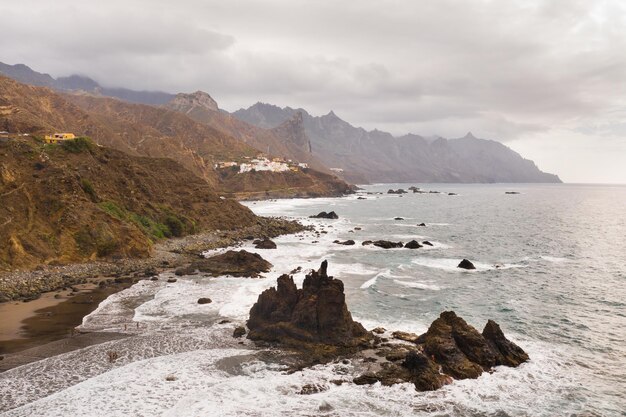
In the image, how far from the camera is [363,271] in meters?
55.9

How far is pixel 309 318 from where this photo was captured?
1251 inches

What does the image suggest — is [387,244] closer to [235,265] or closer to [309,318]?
[235,265]

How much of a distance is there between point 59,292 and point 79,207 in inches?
745

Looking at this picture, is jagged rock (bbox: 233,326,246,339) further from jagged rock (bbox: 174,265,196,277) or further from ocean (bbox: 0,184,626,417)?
jagged rock (bbox: 174,265,196,277)

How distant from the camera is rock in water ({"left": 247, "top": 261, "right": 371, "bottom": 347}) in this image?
3072 cm

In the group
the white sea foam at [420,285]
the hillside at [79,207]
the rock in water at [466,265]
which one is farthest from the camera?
the rock in water at [466,265]

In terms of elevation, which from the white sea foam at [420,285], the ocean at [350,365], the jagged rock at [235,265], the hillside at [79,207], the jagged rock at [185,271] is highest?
the hillside at [79,207]

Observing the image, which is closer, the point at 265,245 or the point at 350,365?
the point at 350,365

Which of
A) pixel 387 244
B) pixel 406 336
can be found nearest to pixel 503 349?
pixel 406 336

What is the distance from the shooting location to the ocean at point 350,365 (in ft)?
73.7

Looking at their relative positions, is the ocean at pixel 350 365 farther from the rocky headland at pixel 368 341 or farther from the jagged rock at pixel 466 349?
the rocky headland at pixel 368 341

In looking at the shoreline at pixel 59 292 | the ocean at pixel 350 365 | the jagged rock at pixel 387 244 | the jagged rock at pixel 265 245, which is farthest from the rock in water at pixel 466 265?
the shoreline at pixel 59 292

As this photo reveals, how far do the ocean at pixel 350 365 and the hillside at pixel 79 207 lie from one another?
42.0 ft

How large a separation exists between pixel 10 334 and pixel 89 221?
2744 cm
